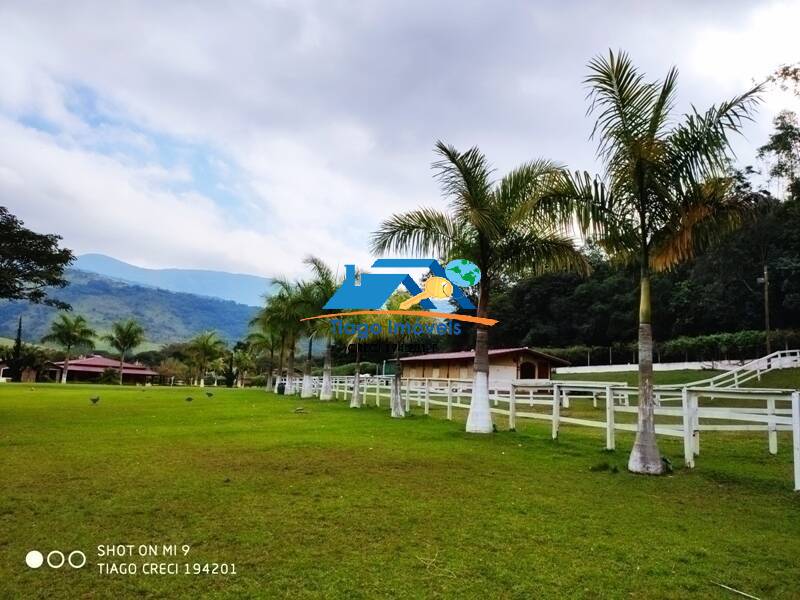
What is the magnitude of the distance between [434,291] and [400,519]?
14.1 meters

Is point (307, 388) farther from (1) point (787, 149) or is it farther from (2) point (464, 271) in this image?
(1) point (787, 149)

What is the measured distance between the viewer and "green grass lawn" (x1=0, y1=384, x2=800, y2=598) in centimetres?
351

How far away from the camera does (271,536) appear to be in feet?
14.1

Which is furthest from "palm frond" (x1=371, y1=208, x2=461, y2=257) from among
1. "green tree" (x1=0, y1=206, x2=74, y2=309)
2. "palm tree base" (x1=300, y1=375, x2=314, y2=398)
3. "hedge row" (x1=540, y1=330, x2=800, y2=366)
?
"hedge row" (x1=540, y1=330, x2=800, y2=366)

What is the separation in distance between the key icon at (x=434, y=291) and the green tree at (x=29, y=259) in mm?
20421

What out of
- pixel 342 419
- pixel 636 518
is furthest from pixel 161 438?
pixel 636 518


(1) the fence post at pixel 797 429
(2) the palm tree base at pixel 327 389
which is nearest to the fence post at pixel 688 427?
(1) the fence post at pixel 797 429

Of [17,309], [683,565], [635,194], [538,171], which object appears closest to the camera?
[683,565]

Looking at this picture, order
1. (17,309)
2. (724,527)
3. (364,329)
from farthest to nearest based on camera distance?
(17,309)
(364,329)
(724,527)

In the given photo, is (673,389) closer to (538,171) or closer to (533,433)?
(533,433)

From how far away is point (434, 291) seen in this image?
18703 mm

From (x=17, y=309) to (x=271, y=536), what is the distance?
9045 inches

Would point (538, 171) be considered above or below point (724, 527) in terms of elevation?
above

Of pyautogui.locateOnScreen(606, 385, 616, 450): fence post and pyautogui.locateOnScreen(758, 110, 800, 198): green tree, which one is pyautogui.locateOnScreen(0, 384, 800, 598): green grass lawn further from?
pyautogui.locateOnScreen(758, 110, 800, 198): green tree
